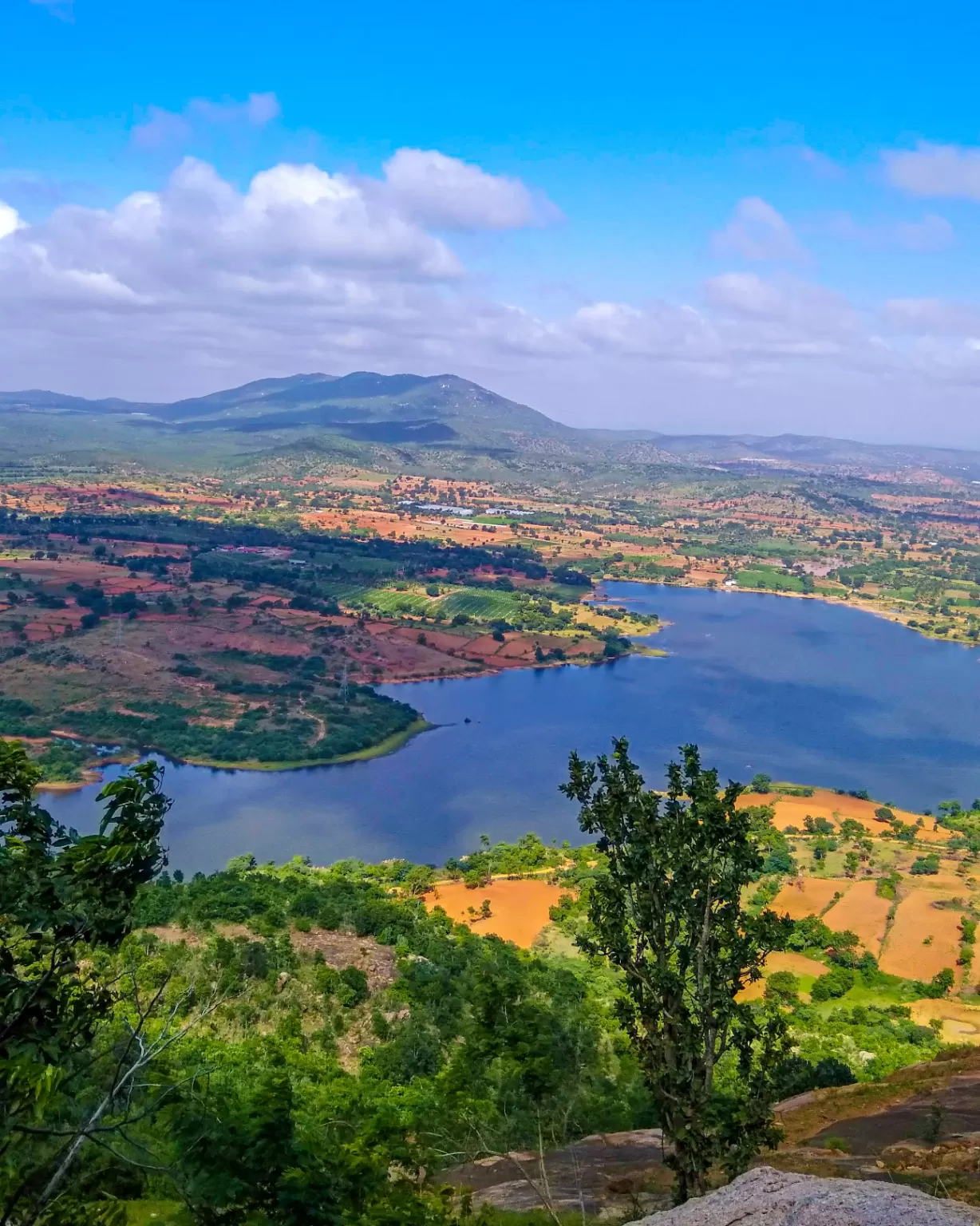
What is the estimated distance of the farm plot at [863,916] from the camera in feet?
65.3

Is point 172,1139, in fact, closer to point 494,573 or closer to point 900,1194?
point 900,1194

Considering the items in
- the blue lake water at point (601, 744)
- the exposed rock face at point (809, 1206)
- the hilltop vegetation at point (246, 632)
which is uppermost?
the exposed rock face at point (809, 1206)

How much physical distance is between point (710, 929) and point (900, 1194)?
5.30 ft

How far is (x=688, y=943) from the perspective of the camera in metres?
5.82

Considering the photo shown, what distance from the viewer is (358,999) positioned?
42.5 ft

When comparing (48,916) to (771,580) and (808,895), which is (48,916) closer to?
(808,895)

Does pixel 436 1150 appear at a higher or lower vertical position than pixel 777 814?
higher

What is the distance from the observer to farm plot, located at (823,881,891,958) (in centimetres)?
1989

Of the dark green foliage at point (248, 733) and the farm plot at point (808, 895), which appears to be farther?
the dark green foliage at point (248, 733)

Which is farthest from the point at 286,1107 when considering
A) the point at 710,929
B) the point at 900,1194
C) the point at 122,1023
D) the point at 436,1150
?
the point at 122,1023

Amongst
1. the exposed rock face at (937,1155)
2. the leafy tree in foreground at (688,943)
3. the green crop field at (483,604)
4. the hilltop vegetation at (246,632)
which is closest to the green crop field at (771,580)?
the hilltop vegetation at (246,632)

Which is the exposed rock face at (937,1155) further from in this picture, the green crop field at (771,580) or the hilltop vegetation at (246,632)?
the green crop field at (771,580)

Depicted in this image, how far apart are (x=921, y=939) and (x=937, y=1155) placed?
45.9 ft

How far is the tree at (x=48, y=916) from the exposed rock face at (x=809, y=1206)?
137 inches
